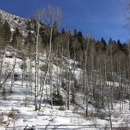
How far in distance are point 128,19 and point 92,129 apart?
510 cm

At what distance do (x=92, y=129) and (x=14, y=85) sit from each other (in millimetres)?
18979

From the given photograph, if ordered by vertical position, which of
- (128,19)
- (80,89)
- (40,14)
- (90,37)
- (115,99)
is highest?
(40,14)

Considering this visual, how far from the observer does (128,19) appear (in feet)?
18.1

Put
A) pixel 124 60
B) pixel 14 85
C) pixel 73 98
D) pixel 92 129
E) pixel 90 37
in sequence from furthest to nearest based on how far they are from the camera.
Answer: pixel 124 60 → pixel 14 85 → pixel 73 98 → pixel 90 37 → pixel 92 129

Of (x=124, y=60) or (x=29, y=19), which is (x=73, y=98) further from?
(x=124, y=60)

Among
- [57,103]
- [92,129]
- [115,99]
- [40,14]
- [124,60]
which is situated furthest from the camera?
[124,60]

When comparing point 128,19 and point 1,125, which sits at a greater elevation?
point 128,19

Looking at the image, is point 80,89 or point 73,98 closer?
point 73,98

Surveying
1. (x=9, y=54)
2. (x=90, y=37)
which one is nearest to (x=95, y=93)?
(x=90, y=37)

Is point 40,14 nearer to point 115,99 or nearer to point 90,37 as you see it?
point 90,37

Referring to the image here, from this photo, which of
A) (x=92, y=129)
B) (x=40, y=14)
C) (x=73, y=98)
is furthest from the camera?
(x=73, y=98)

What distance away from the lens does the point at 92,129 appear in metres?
6.52

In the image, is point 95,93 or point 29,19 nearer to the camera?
point 29,19

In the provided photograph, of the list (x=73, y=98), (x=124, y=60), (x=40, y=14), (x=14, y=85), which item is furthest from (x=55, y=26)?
(x=124, y=60)
